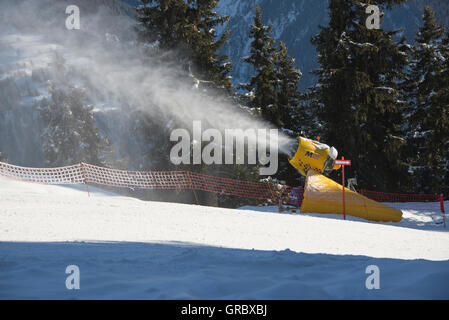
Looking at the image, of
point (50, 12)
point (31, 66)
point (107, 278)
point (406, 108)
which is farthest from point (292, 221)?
point (31, 66)

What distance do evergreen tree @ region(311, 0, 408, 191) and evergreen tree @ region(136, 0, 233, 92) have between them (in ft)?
19.1

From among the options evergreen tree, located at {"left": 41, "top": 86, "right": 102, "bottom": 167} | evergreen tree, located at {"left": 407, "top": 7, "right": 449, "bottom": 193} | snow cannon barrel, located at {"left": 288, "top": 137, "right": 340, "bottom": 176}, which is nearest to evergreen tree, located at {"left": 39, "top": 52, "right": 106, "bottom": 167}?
evergreen tree, located at {"left": 41, "top": 86, "right": 102, "bottom": 167}

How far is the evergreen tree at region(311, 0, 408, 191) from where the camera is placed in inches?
742

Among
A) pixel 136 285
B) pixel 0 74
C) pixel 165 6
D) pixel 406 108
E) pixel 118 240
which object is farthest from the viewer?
pixel 0 74

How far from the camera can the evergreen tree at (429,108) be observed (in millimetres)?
20097

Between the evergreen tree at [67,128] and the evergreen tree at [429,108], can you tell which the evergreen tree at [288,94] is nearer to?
the evergreen tree at [429,108]

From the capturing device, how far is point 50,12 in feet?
359

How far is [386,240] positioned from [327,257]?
371cm

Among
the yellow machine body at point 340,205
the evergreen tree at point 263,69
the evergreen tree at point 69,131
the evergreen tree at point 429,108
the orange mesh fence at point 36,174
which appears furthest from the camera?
the evergreen tree at point 69,131

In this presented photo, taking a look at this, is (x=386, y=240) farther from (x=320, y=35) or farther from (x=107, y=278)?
(x=320, y=35)

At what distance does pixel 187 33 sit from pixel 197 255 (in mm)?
16186

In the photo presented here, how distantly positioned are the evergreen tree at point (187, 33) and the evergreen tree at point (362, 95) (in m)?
5.82

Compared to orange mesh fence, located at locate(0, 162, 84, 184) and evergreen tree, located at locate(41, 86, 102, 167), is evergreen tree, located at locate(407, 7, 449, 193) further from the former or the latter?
evergreen tree, located at locate(41, 86, 102, 167)

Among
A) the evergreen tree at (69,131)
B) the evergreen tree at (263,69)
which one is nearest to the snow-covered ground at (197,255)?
the evergreen tree at (263,69)
